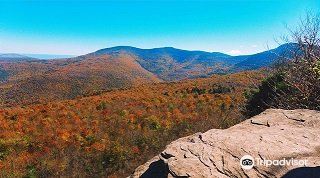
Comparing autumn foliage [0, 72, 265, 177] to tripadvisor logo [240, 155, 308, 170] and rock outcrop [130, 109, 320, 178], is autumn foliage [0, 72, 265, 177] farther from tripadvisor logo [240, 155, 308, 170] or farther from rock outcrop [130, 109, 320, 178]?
tripadvisor logo [240, 155, 308, 170]

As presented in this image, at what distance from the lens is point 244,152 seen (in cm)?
670

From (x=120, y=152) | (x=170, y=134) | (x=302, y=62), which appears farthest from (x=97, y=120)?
(x=302, y=62)

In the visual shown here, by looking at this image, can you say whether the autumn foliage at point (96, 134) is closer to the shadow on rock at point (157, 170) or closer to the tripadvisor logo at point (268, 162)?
the shadow on rock at point (157, 170)

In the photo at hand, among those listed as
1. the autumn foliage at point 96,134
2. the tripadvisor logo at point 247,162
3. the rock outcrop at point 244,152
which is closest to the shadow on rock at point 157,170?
the rock outcrop at point 244,152

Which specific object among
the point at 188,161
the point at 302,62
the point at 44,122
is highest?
the point at 302,62

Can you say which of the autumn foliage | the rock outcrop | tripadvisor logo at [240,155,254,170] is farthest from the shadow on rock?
the autumn foliage

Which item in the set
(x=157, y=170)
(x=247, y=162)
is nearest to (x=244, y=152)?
(x=247, y=162)

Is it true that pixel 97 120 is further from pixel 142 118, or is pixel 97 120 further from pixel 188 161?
pixel 188 161

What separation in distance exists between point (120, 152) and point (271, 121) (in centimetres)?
772

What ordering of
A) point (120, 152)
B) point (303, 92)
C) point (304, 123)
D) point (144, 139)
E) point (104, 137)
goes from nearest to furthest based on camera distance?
1. point (304, 123)
2. point (303, 92)
3. point (120, 152)
4. point (144, 139)
5. point (104, 137)

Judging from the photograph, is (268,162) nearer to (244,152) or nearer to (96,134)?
(244,152)

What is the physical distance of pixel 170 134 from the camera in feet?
57.9

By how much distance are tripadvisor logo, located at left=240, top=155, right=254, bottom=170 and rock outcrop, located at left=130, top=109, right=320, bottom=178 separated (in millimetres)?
64

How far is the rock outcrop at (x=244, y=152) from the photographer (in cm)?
625
